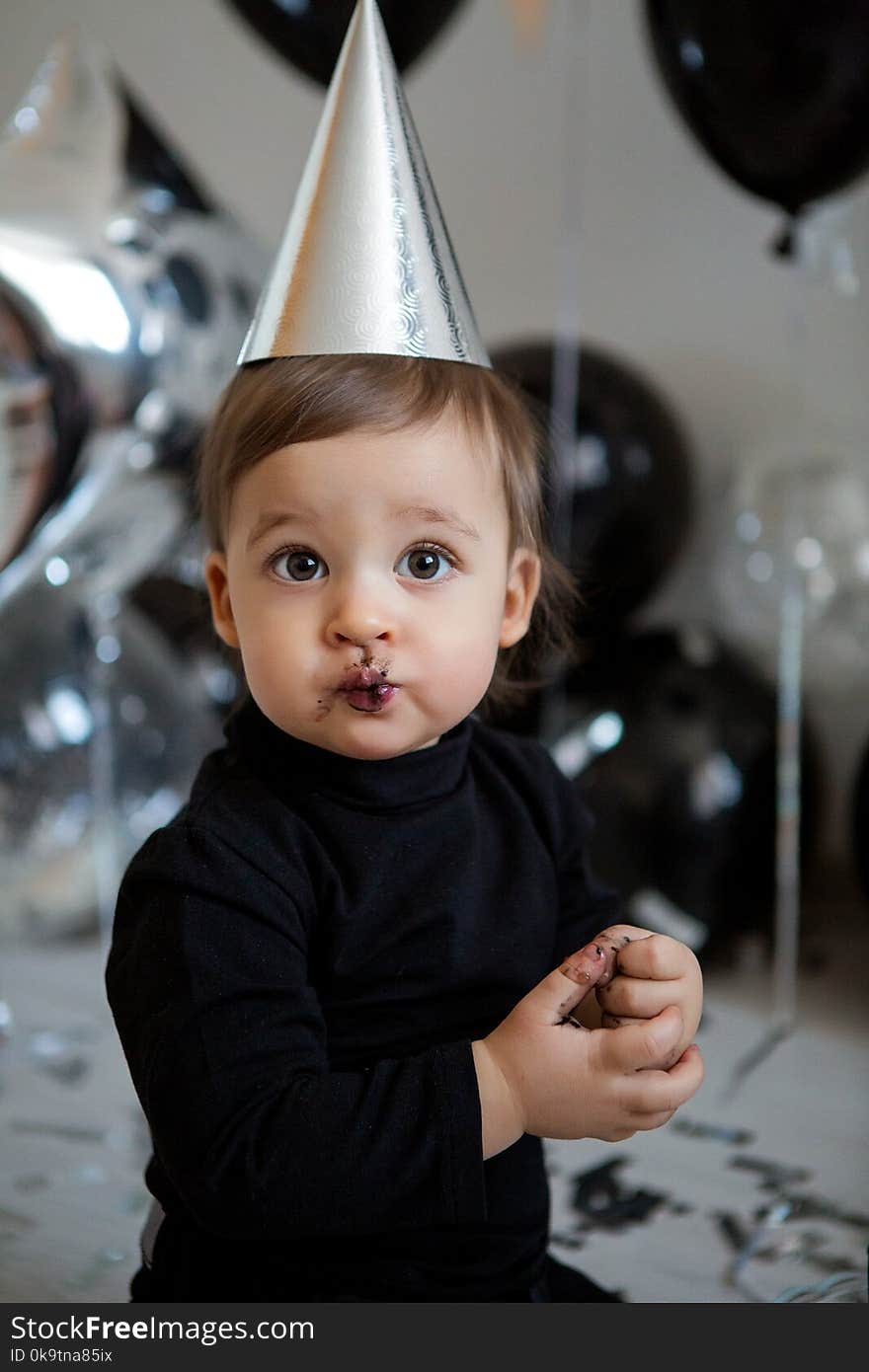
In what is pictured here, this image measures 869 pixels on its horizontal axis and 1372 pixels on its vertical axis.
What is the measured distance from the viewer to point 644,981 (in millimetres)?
715

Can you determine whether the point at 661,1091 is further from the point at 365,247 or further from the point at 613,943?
the point at 365,247

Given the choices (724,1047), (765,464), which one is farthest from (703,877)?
(765,464)

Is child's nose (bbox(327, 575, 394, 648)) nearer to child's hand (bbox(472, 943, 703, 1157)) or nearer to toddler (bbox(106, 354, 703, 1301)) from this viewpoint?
toddler (bbox(106, 354, 703, 1301))

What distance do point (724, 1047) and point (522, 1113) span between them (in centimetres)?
101

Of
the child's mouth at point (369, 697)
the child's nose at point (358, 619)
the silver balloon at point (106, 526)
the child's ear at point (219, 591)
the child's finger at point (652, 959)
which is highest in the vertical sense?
the silver balloon at point (106, 526)

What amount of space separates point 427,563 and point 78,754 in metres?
1.11

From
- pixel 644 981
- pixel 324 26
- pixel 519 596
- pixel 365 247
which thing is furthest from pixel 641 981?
pixel 324 26

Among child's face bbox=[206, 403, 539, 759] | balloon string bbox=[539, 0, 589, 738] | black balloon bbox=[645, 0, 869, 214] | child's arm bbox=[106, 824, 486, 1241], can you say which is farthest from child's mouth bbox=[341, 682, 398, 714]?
balloon string bbox=[539, 0, 589, 738]

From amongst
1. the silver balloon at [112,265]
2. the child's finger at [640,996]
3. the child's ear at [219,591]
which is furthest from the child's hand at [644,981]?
the silver balloon at [112,265]

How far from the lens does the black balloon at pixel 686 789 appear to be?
1.75m

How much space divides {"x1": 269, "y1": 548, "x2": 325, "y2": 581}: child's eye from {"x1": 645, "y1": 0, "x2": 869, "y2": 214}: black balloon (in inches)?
35.6

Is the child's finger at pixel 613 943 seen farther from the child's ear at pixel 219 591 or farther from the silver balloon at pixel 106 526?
the silver balloon at pixel 106 526

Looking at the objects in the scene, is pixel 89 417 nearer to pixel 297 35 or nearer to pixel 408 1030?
pixel 297 35

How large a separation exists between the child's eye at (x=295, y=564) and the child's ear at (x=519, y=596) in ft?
0.52
